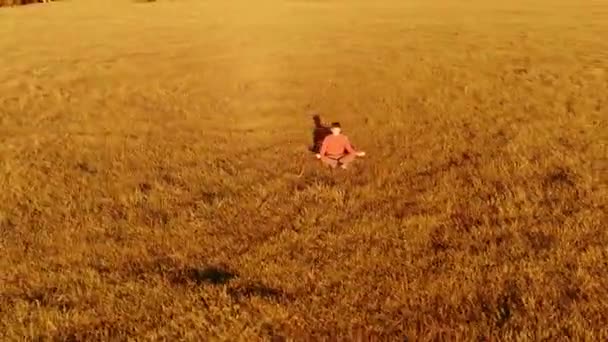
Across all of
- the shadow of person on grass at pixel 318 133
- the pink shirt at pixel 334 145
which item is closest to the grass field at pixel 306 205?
the shadow of person on grass at pixel 318 133

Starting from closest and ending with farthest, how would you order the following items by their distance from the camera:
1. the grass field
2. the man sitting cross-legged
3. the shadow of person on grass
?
the grass field < the man sitting cross-legged < the shadow of person on grass

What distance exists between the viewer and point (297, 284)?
6.55 metres

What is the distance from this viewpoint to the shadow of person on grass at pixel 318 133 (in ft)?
38.8

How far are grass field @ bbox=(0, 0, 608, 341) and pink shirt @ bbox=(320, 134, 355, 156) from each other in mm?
431

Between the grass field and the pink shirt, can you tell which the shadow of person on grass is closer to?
the grass field

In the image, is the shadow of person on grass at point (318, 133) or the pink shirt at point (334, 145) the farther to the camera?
the shadow of person on grass at point (318, 133)

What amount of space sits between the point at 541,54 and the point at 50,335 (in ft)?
68.0

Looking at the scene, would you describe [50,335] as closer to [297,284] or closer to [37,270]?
[37,270]

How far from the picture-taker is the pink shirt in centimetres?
1052

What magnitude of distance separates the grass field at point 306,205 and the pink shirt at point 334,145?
1.41 ft

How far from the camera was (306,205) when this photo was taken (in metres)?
8.73

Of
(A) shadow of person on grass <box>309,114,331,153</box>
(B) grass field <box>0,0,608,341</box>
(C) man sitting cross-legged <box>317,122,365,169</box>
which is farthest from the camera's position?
(A) shadow of person on grass <box>309,114,331,153</box>

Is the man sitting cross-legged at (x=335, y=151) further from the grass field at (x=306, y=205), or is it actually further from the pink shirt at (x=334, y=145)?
the grass field at (x=306, y=205)

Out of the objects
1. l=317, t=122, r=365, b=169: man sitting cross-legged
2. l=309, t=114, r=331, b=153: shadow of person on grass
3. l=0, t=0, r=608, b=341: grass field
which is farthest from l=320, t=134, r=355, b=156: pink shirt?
l=309, t=114, r=331, b=153: shadow of person on grass
